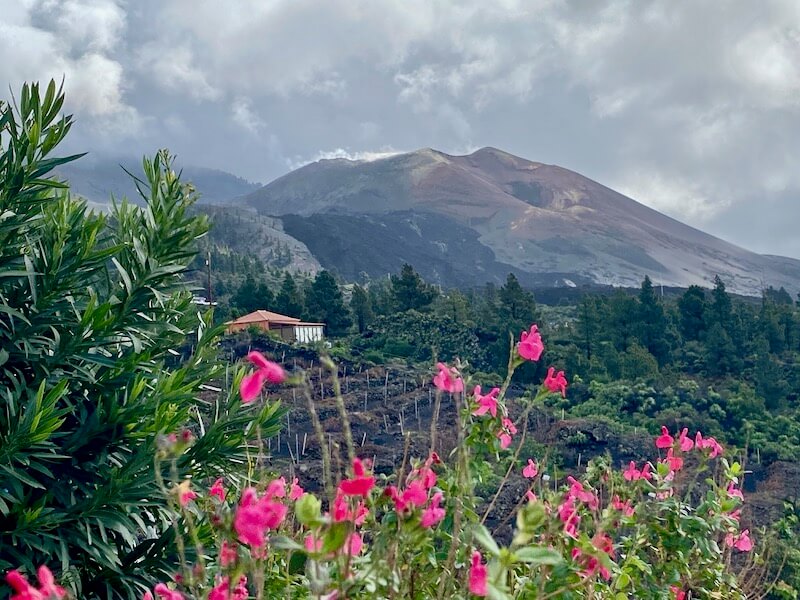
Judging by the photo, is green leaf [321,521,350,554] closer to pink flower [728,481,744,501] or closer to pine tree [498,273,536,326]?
pink flower [728,481,744,501]

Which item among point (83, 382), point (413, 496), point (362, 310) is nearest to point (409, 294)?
point (362, 310)

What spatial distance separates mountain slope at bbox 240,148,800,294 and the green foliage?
6612cm

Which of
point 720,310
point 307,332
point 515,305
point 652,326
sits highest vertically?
point 720,310

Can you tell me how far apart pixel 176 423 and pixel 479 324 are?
17596mm

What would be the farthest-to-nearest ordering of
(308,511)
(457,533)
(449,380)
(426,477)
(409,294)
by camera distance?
(409,294)
(449,380)
(426,477)
(457,533)
(308,511)

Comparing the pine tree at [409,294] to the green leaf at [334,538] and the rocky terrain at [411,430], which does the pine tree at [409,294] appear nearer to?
the rocky terrain at [411,430]

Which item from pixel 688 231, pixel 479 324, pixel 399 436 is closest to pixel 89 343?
pixel 399 436

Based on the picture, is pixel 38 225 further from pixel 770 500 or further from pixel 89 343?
pixel 770 500

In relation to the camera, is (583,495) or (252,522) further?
(583,495)

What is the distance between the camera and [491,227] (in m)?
116

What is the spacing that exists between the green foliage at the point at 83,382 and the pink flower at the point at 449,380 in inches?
51.0

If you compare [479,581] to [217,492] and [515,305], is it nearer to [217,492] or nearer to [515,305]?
[217,492]

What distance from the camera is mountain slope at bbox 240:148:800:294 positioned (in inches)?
3287

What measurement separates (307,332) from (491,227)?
9729 centimetres
